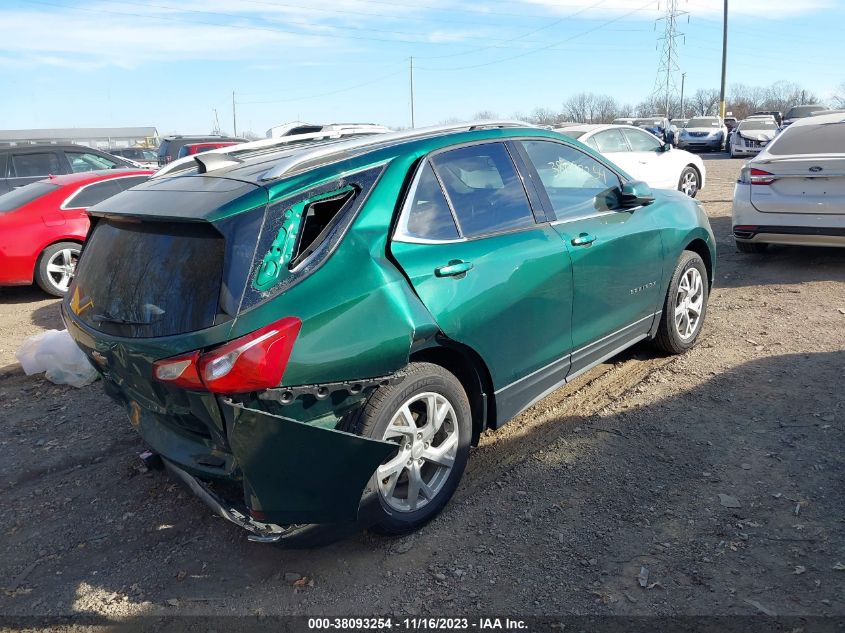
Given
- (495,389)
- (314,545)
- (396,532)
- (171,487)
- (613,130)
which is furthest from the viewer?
(613,130)

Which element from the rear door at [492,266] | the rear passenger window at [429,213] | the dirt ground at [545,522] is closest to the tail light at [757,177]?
the dirt ground at [545,522]

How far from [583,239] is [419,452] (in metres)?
1.66

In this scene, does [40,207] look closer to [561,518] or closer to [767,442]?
[561,518]

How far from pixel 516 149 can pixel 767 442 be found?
2.19 meters

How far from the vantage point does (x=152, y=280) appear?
2844mm

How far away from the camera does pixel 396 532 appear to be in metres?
3.17

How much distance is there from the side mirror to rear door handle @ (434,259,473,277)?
162 centimetres

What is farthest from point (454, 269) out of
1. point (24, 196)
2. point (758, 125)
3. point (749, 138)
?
point (758, 125)

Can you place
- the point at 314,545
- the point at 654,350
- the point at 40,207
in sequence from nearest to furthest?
the point at 314,545, the point at 654,350, the point at 40,207

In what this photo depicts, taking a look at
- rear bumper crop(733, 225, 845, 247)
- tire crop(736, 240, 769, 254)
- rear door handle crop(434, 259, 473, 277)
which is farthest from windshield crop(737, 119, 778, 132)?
rear door handle crop(434, 259, 473, 277)

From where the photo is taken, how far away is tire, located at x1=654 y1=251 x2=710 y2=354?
5016mm

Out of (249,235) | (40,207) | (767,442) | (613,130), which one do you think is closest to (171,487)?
(249,235)

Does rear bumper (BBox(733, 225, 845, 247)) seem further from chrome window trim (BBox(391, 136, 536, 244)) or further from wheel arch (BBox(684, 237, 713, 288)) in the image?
chrome window trim (BBox(391, 136, 536, 244))

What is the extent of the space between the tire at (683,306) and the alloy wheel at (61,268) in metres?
6.62
